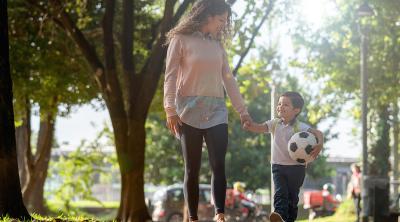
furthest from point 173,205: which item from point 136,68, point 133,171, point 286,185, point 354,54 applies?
point 286,185

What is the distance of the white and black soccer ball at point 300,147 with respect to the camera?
705 cm

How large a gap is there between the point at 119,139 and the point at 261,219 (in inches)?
457

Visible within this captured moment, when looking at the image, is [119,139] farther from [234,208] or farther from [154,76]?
[234,208]

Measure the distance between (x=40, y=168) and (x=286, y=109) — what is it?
23735 mm

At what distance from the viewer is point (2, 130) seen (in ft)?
29.1

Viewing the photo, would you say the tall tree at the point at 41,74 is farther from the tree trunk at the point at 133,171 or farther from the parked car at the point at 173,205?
the tree trunk at the point at 133,171

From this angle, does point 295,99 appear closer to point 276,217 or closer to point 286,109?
point 286,109

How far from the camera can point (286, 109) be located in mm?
7211

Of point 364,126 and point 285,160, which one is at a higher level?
point 364,126

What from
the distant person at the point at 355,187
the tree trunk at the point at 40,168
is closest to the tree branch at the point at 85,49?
the distant person at the point at 355,187

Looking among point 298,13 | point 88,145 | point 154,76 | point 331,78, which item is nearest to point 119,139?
point 154,76

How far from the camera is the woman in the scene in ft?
20.9

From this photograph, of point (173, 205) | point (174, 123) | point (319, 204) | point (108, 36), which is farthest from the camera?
point (319, 204)

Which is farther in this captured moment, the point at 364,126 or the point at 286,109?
the point at 364,126
